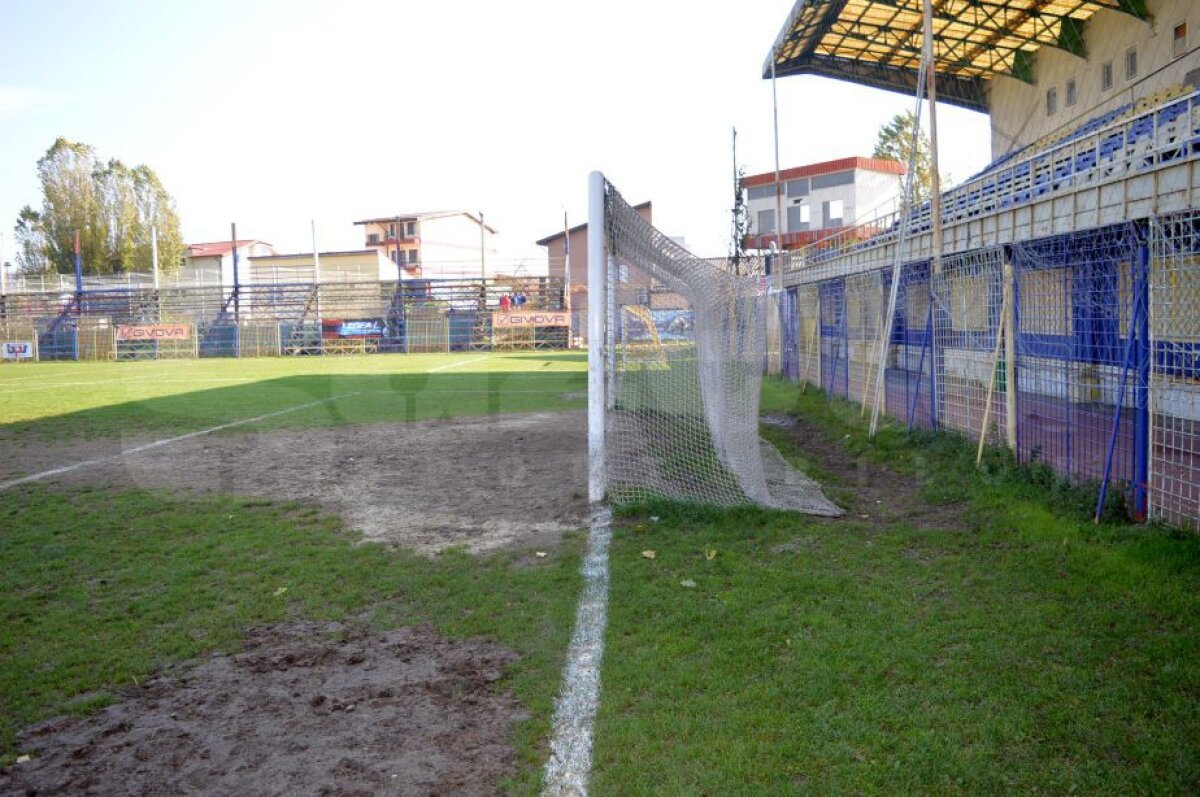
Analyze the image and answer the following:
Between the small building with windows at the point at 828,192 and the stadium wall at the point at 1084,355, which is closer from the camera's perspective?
the stadium wall at the point at 1084,355

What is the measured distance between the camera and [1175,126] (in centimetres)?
799

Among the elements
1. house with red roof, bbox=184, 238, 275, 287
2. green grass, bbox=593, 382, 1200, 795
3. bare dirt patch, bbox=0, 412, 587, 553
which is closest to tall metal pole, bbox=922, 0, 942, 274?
green grass, bbox=593, 382, 1200, 795

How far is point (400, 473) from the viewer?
31.5ft

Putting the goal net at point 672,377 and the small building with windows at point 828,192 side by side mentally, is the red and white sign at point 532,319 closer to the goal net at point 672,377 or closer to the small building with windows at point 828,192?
the small building with windows at point 828,192

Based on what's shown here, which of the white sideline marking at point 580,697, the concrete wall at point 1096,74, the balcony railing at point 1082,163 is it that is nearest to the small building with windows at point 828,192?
the concrete wall at point 1096,74

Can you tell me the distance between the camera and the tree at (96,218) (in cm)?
5719

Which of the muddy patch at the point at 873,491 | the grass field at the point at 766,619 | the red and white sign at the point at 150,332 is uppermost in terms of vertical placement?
the red and white sign at the point at 150,332

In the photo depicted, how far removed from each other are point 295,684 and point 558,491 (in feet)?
14.9

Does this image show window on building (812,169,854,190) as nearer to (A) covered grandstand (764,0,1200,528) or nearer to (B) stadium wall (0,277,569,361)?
(B) stadium wall (0,277,569,361)

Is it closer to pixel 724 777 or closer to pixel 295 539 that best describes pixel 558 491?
pixel 295 539

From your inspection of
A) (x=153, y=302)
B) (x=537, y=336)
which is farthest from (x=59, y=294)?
(x=537, y=336)

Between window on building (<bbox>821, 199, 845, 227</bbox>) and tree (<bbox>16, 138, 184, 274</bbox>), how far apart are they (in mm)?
44093

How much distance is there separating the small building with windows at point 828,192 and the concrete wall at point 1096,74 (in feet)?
54.3

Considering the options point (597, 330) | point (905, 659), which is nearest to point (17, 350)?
point (597, 330)
